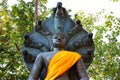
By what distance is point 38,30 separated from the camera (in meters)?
5.84

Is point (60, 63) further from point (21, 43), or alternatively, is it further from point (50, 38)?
point (21, 43)

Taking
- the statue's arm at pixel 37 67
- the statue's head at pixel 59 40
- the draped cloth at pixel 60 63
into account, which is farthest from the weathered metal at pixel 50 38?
the draped cloth at pixel 60 63

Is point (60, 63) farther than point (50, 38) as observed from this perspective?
No

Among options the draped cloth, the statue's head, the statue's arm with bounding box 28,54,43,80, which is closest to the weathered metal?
the statue's head

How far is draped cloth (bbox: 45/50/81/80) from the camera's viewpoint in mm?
4957

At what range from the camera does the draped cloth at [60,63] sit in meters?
4.96

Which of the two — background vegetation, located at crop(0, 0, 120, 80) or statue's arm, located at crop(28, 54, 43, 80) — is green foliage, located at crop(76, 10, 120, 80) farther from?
statue's arm, located at crop(28, 54, 43, 80)

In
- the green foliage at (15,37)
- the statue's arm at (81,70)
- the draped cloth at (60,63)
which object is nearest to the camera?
the draped cloth at (60,63)

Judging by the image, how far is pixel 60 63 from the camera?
16.5ft

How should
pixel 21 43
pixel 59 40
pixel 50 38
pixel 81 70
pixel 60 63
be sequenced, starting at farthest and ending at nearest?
pixel 21 43 < pixel 50 38 < pixel 59 40 < pixel 81 70 < pixel 60 63

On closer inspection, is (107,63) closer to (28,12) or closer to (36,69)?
(28,12)

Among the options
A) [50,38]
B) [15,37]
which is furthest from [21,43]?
[50,38]

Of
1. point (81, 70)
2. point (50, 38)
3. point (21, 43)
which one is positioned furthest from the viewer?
point (21, 43)

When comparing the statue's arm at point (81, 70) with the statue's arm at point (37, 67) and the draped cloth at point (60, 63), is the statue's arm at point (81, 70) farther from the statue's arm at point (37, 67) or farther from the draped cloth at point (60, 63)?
the statue's arm at point (37, 67)
